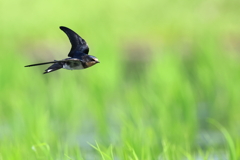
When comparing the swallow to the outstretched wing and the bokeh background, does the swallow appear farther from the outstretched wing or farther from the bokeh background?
the bokeh background

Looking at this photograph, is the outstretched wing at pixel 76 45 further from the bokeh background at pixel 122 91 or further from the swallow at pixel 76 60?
the bokeh background at pixel 122 91

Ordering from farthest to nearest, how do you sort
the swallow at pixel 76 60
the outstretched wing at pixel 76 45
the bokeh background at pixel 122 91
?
the bokeh background at pixel 122 91 → the outstretched wing at pixel 76 45 → the swallow at pixel 76 60

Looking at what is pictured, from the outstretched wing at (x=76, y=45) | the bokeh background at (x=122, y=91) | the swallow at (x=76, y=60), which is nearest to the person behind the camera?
the swallow at (x=76, y=60)

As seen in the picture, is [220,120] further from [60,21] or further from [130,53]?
[60,21]

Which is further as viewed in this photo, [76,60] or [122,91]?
[122,91]

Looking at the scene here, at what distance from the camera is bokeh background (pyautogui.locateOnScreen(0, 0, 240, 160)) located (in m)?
3.34

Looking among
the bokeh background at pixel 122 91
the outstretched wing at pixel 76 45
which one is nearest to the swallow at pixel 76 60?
the outstretched wing at pixel 76 45

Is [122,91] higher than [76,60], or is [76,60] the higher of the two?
[76,60]

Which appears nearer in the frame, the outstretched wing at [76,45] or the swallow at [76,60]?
the swallow at [76,60]

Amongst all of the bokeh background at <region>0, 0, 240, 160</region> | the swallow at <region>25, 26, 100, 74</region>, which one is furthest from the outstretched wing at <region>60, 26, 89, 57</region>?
the bokeh background at <region>0, 0, 240, 160</region>

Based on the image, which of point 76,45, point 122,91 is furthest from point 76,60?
point 122,91

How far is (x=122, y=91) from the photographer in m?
5.71

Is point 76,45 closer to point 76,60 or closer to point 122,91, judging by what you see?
point 76,60

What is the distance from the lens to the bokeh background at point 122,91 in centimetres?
334
